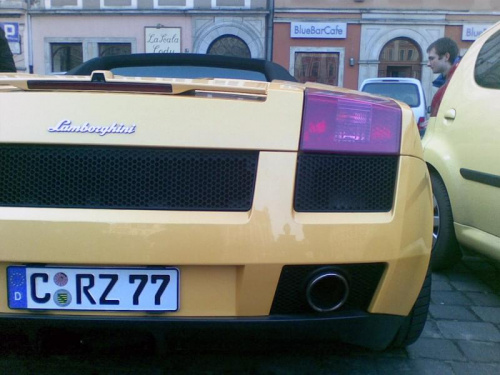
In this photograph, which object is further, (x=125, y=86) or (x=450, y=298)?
(x=450, y=298)

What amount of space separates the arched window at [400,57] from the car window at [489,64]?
20.3m

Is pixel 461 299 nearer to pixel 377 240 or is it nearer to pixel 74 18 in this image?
pixel 377 240

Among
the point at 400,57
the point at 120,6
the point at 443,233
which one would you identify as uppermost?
the point at 120,6

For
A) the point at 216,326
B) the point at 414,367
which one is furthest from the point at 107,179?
the point at 414,367

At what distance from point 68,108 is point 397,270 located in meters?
1.11

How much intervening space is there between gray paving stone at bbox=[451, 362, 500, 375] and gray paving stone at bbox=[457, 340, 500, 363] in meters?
0.05

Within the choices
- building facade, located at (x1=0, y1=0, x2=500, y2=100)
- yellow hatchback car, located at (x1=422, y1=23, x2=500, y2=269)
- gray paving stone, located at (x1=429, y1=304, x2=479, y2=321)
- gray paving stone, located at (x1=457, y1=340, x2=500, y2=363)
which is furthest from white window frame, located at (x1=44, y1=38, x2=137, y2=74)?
gray paving stone, located at (x1=457, y1=340, x2=500, y2=363)

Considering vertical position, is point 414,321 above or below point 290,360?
above

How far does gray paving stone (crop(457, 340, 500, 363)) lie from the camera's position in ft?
7.75

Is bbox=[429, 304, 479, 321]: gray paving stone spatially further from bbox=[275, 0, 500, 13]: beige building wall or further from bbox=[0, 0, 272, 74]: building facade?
bbox=[275, 0, 500, 13]: beige building wall

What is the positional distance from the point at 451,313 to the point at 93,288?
1.94 m

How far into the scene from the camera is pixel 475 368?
227 cm

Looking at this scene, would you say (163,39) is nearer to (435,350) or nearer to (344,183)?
(435,350)

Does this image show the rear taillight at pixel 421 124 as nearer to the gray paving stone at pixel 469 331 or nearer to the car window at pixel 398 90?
the car window at pixel 398 90
